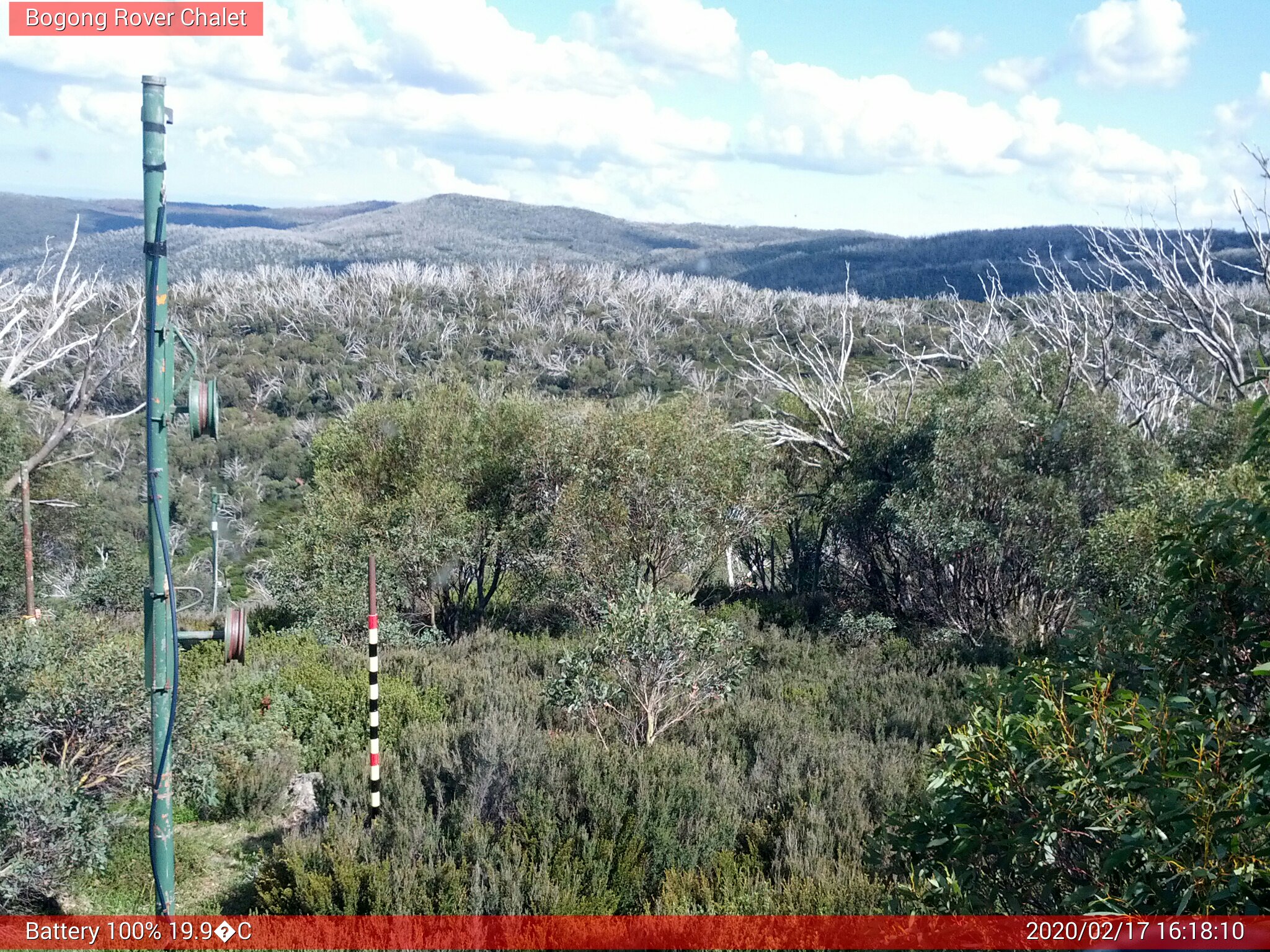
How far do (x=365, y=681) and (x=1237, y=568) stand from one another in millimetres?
9764

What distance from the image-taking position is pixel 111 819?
7344mm

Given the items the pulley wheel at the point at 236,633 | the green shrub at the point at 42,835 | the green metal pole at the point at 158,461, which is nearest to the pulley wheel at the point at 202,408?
the green metal pole at the point at 158,461

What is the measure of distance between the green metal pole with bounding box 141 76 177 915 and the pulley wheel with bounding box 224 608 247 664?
0.27 m

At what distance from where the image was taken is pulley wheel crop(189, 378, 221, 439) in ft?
16.1

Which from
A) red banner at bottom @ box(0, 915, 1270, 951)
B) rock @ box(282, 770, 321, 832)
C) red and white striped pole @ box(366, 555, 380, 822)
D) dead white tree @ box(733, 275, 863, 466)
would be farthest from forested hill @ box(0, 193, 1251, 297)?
red banner at bottom @ box(0, 915, 1270, 951)

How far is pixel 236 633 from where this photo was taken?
5152mm

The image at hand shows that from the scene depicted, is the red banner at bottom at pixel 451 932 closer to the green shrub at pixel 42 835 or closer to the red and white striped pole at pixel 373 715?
the green shrub at pixel 42 835

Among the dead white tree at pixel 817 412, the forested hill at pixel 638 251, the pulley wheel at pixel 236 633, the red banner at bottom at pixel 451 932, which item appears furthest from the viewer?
the forested hill at pixel 638 251

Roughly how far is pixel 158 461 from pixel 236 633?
38.5 inches

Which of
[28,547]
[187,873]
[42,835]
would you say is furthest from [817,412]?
[42,835]

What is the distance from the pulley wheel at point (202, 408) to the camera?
4902 mm

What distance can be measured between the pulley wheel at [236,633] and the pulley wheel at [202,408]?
0.94 metres

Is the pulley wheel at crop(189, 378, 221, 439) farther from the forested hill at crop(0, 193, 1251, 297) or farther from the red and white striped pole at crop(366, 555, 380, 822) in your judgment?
the forested hill at crop(0, 193, 1251, 297)

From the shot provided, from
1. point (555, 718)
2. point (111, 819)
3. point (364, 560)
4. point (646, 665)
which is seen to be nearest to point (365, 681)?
point (555, 718)
